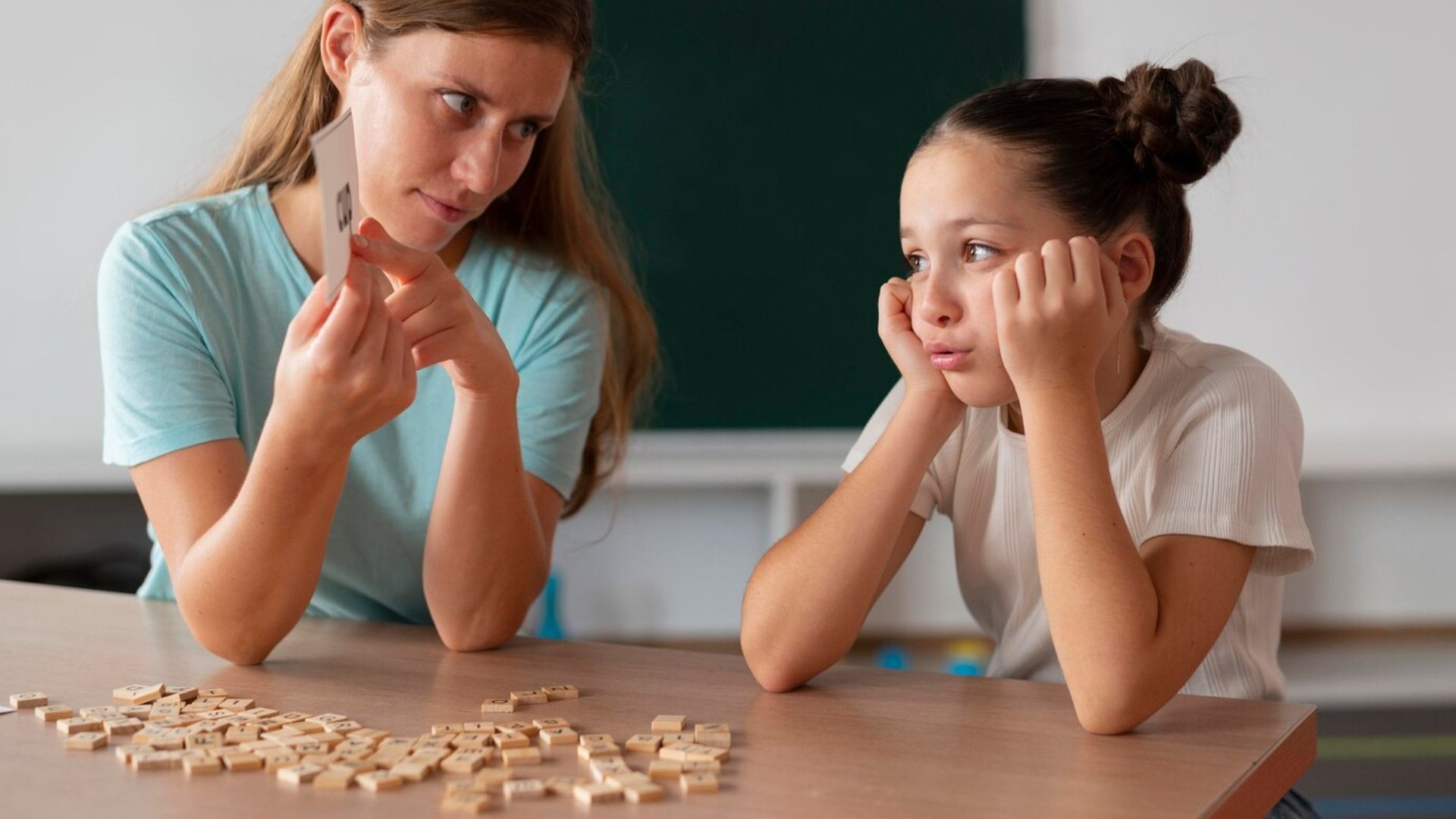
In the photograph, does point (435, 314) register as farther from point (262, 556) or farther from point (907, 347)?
point (907, 347)

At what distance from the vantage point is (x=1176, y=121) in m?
1.29

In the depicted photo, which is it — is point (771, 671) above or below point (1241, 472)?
below

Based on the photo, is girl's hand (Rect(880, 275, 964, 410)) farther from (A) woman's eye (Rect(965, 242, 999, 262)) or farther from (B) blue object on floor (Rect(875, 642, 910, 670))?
(B) blue object on floor (Rect(875, 642, 910, 670))

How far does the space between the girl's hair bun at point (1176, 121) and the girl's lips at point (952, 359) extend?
0.26 metres

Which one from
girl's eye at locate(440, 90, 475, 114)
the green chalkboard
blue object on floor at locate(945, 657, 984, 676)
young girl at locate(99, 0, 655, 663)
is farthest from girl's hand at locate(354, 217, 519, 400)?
blue object on floor at locate(945, 657, 984, 676)

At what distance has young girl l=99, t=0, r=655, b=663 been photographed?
1.22 m

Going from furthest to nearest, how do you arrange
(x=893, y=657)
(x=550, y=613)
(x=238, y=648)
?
(x=550, y=613) < (x=893, y=657) < (x=238, y=648)

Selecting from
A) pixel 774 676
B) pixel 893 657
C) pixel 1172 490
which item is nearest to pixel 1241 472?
pixel 1172 490

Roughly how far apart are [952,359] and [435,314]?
1.57 feet

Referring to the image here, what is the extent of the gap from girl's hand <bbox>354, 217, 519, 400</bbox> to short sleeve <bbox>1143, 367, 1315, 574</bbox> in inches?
25.2

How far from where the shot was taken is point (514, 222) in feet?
5.71

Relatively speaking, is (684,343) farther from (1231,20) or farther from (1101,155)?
(1101,155)

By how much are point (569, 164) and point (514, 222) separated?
A: 106mm

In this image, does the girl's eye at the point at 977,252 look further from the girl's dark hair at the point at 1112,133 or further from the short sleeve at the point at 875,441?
the short sleeve at the point at 875,441
